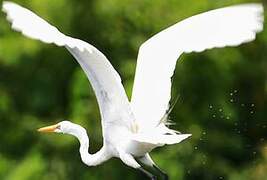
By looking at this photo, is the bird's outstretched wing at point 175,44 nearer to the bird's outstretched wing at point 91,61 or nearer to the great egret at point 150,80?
the great egret at point 150,80

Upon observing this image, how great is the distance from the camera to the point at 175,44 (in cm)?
562

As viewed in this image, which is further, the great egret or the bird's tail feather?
the great egret

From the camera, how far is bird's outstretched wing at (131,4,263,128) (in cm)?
538

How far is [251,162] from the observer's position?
28.0 ft

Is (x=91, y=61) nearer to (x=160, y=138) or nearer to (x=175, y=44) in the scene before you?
(x=160, y=138)

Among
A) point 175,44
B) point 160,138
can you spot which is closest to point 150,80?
point 175,44

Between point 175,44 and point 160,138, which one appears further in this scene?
point 175,44

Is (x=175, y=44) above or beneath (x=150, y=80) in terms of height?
above

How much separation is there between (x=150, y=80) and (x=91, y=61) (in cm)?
42

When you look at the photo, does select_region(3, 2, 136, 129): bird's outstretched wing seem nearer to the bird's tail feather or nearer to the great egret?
the great egret

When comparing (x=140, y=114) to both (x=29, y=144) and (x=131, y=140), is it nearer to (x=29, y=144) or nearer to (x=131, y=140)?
(x=131, y=140)

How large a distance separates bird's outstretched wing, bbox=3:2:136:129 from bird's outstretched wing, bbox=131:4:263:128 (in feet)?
0.33

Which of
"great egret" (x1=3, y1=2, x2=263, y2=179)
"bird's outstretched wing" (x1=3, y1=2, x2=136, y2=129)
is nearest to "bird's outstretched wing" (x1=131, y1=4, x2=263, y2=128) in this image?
"great egret" (x1=3, y1=2, x2=263, y2=179)

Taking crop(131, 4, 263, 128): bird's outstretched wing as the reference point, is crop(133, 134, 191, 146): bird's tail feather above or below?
below
